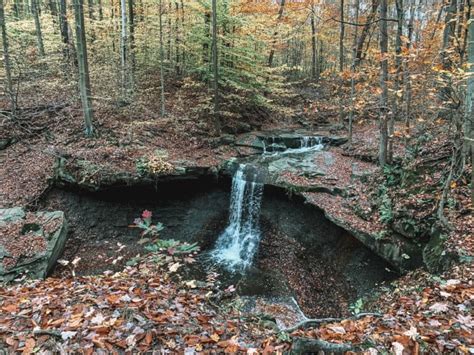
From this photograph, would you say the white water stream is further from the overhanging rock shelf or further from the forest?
the overhanging rock shelf

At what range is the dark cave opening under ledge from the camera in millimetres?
8000

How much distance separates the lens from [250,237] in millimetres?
10695

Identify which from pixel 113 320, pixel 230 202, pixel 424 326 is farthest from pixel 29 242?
pixel 424 326

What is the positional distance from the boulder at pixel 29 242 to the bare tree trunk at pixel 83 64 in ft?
13.0

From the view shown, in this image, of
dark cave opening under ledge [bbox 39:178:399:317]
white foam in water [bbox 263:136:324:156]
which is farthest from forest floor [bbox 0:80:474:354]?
white foam in water [bbox 263:136:324:156]

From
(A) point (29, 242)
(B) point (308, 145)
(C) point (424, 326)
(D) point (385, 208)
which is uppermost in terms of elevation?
(C) point (424, 326)

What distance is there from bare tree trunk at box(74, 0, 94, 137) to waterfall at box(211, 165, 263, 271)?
5.81 m

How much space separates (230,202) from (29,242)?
632cm

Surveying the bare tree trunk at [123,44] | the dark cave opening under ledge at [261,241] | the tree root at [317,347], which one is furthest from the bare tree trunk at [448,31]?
the bare tree trunk at [123,44]

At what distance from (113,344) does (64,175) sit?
27.0 ft

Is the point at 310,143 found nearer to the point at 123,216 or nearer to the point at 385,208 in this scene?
the point at 385,208

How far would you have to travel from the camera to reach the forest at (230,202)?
3359 millimetres

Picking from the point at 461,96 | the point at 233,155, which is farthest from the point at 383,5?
the point at 233,155

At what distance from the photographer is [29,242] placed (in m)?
7.49
